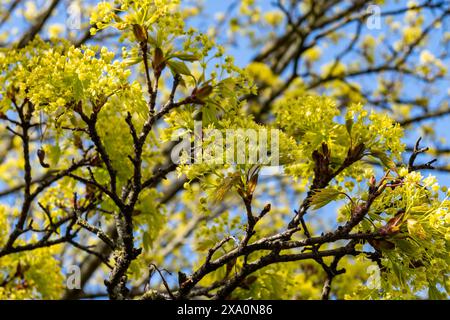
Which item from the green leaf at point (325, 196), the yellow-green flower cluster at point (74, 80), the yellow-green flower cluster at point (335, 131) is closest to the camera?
the green leaf at point (325, 196)

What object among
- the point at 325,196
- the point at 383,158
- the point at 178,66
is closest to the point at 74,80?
the point at 178,66

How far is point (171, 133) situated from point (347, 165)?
36.1 inches

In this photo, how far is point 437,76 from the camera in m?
9.79

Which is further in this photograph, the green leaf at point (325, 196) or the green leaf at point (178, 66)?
the green leaf at point (178, 66)

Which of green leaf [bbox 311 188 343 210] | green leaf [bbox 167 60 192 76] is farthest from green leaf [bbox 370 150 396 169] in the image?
green leaf [bbox 167 60 192 76]

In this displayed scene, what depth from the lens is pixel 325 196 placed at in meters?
2.84

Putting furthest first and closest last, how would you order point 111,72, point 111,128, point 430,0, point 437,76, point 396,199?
point 437,76 < point 430,0 < point 111,128 < point 111,72 < point 396,199

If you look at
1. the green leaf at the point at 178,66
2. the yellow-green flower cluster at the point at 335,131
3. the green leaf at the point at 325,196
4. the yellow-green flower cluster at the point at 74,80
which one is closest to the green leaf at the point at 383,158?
the yellow-green flower cluster at the point at 335,131

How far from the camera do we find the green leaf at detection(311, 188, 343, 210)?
9.23 ft

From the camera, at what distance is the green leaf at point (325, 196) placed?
2.81m

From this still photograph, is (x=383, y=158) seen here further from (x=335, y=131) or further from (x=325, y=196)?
(x=325, y=196)

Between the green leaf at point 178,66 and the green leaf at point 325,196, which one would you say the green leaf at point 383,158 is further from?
the green leaf at point 178,66
